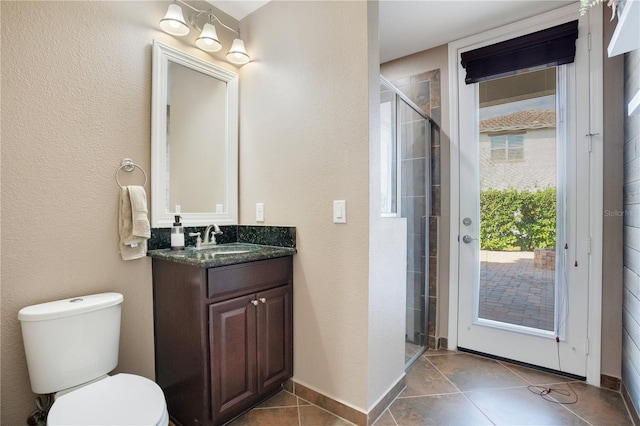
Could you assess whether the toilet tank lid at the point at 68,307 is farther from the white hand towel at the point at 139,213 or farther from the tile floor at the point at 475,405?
the tile floor at the point at 475,405

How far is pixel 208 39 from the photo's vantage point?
197 cm

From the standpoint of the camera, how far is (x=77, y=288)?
5.07ft

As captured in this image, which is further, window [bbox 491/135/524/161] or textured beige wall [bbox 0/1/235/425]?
window [bbox 491/135/524/161]

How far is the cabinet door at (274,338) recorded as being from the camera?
1.77 m

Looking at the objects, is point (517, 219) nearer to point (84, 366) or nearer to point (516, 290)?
point (516, 290)

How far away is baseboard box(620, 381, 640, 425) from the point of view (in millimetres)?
1645

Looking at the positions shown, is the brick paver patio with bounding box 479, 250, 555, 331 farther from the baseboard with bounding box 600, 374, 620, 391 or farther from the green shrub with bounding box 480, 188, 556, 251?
the baseboard with bounding box 600, 374, 620, 391

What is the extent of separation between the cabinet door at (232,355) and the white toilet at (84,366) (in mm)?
320

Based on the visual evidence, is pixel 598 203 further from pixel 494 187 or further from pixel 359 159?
pixel 359 159

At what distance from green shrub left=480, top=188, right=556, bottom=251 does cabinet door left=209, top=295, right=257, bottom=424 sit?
1.93m

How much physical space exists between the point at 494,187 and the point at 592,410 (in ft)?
4.99

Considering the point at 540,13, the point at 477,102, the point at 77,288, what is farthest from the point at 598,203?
the point at 77,288

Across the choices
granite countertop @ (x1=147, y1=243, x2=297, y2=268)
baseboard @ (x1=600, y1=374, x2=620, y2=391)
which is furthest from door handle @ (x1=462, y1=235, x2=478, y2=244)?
granite countertop @ (x1=147, y1=243, x2=297, y2=268)

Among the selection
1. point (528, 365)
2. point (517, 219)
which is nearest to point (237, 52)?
point (517, 219)
